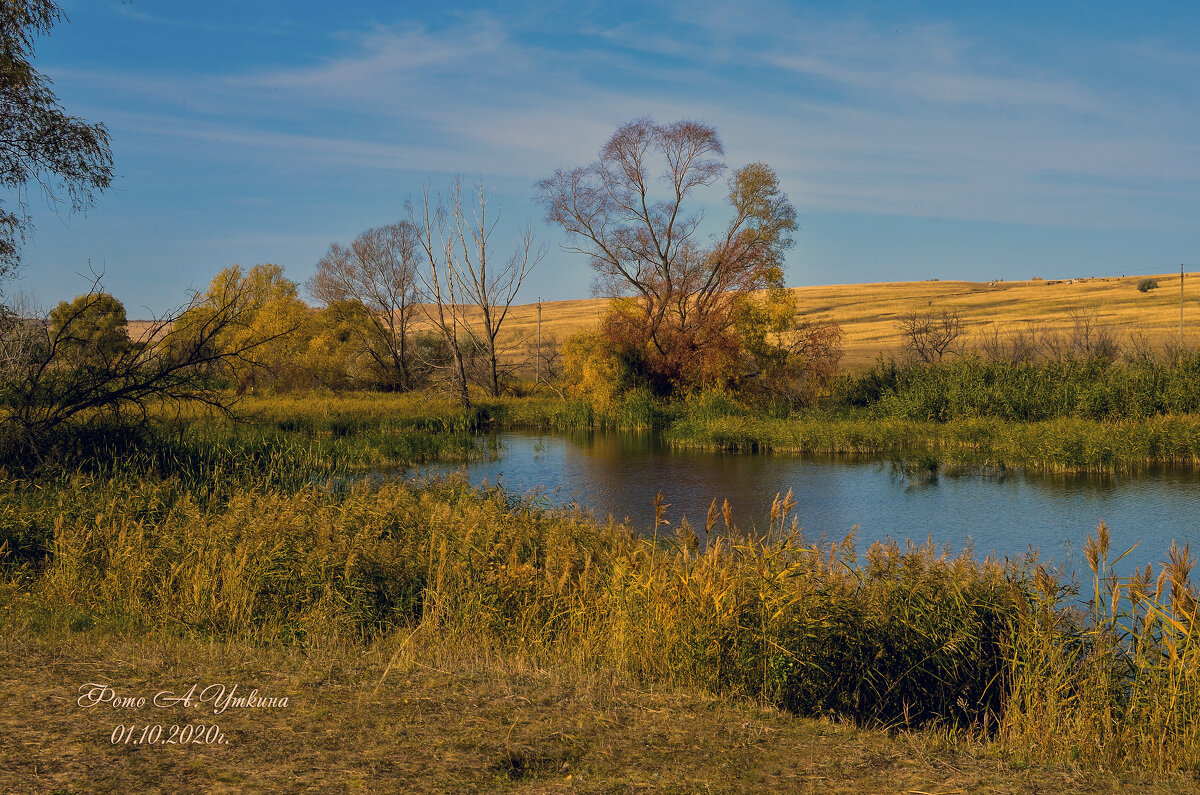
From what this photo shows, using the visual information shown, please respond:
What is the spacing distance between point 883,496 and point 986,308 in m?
72.4

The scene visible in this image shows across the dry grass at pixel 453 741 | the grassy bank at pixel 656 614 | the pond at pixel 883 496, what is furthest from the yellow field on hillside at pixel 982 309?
the dry grass at pixel 453 741

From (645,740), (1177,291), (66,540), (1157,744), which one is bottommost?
→ (1157,744)

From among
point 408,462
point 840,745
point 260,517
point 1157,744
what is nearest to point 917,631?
point 1157,744

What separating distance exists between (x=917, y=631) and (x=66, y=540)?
271 inches

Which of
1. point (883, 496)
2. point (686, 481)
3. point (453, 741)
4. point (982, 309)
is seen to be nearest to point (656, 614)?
point (453, 741)

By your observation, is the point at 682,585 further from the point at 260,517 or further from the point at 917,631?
the point at 260,517

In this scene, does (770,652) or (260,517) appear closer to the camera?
(770,652)

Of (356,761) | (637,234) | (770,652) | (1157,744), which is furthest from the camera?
(637,234)

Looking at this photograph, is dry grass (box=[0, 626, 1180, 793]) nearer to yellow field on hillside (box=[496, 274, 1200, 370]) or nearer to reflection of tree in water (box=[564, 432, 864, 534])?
reflection of tree in water (box=[564, 432, 864, 534])

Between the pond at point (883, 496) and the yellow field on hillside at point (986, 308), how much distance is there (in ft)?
116

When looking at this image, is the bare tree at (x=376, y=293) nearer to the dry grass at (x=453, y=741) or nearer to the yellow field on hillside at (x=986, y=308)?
the yellow field on hillside at (x=986, y=308)

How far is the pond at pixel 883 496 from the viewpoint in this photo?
42.4 feet

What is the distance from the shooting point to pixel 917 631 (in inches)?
242

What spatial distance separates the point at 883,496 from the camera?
16.9 meters
